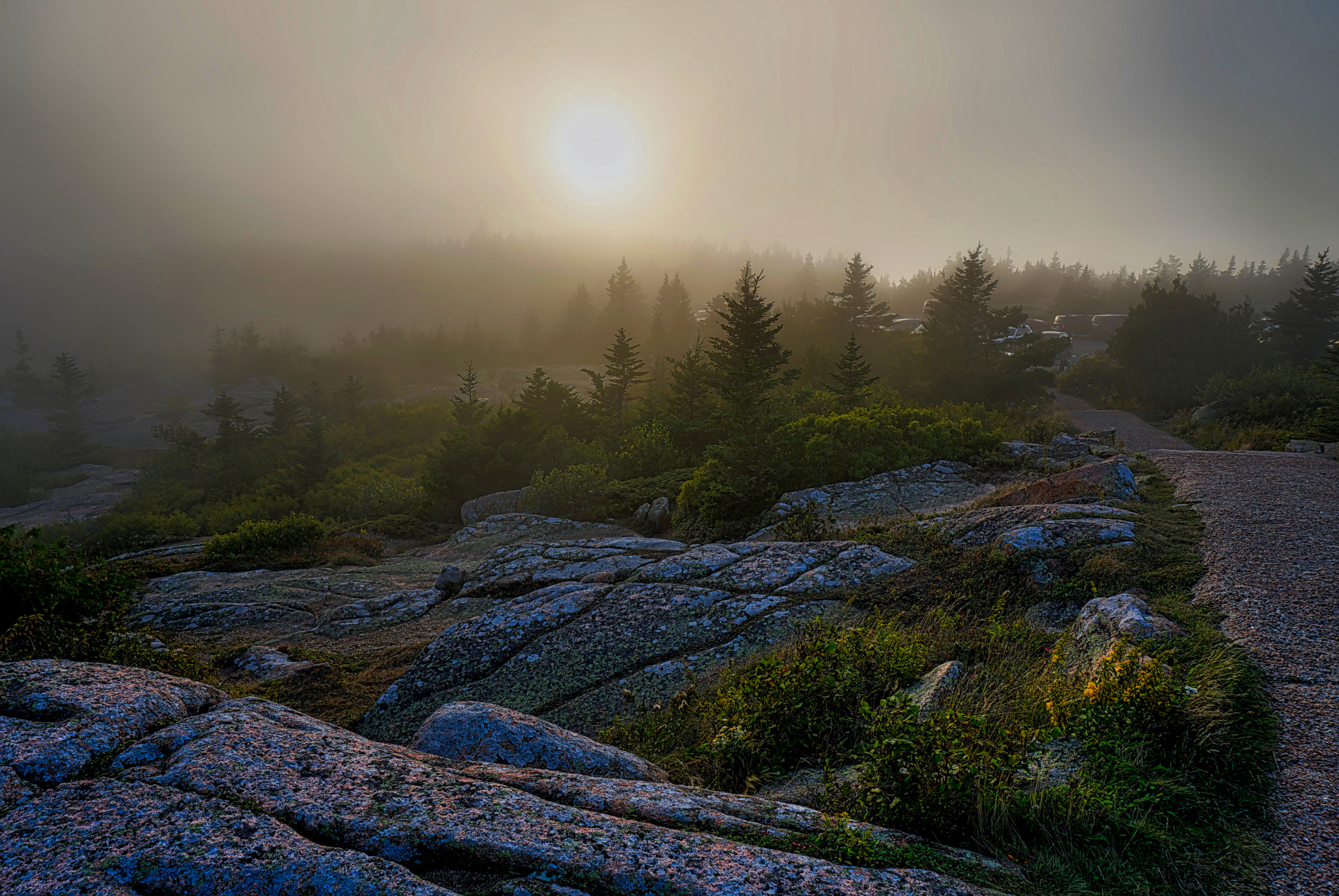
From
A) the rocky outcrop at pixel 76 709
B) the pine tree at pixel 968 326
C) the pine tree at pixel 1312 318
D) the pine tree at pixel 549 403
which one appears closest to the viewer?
the rocky outcrop at pixel 76 709

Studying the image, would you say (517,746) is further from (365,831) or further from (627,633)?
(627,633)

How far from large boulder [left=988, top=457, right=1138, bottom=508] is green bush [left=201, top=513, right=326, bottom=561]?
1760 cm

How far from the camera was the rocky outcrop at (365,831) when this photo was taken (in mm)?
1937

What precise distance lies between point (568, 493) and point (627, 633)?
38.5 ft

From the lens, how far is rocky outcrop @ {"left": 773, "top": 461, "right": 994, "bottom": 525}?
12.4m

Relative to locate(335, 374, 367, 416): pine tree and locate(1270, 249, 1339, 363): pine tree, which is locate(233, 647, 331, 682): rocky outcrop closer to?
locate(335, 374, 367, 416): pine tree

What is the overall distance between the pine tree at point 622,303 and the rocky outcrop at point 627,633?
62.9 metres

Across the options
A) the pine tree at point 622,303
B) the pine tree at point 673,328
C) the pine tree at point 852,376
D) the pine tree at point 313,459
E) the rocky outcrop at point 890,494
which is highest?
the pine tree at point 622,303

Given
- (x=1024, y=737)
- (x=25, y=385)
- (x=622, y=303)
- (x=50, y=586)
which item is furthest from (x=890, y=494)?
(x=25, y=385)

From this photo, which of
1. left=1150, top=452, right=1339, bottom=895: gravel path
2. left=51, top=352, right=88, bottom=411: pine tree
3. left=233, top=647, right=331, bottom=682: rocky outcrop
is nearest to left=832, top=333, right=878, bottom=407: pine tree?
left=1150, top=452, right=1339, bottom=895: gravel path

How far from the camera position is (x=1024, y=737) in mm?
3205

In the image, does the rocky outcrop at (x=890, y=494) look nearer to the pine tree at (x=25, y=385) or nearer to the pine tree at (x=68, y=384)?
the pine tree at (x=68, y=384)

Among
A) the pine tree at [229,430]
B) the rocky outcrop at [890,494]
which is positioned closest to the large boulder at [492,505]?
the rocky outcrop at [890,494]

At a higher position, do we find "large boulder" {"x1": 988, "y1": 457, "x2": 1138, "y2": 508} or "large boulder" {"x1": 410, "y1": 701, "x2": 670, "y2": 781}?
"large boulder" {"x1": 988, "y1": 457, "x2": 1138, "y2": 508}
